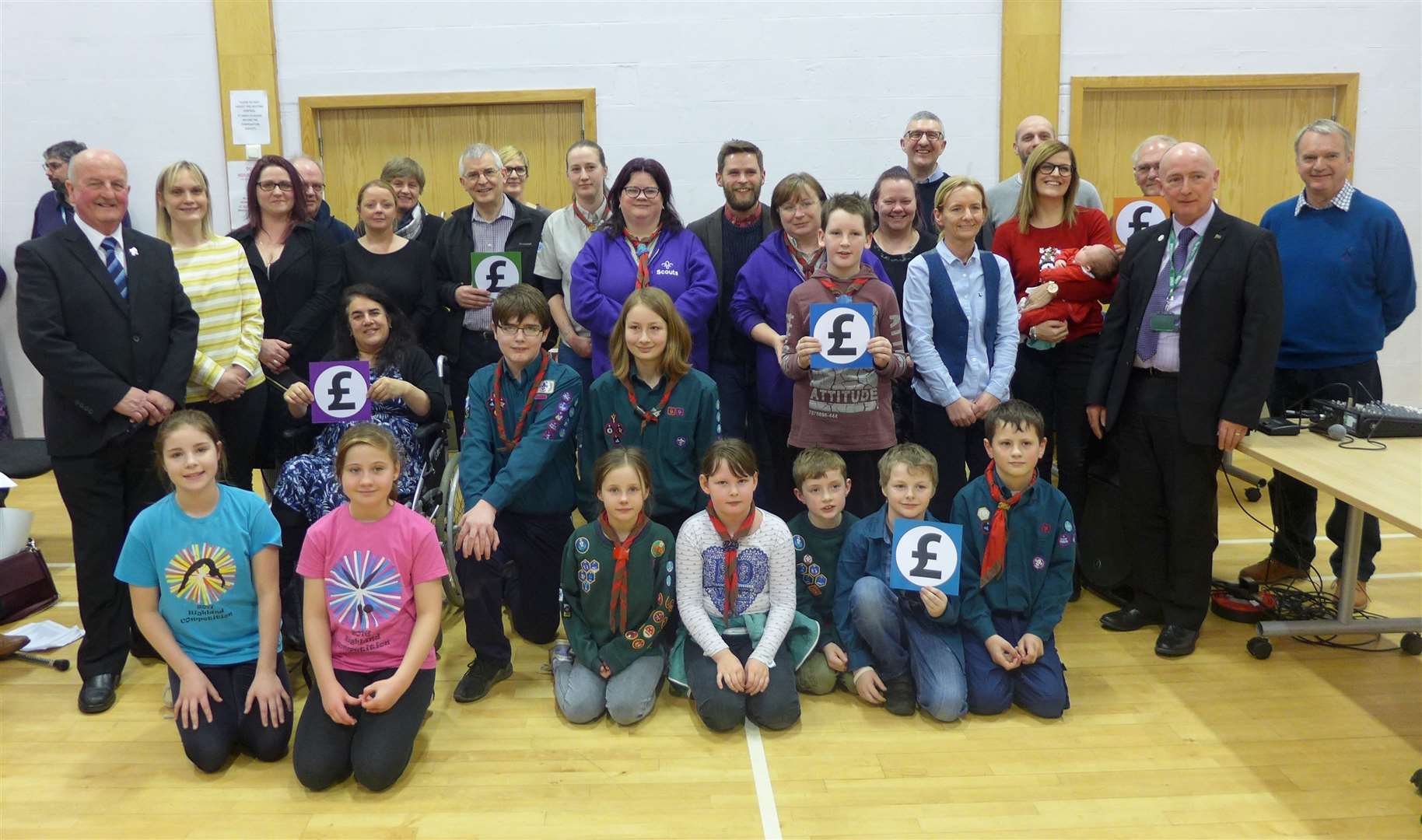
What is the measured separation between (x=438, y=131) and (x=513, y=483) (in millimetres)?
3257

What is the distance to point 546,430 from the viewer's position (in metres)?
3.10

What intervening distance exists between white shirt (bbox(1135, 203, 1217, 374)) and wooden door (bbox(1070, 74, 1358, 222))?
2.65 metres

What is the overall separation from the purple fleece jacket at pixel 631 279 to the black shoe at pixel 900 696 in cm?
133

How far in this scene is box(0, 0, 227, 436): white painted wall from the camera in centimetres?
549

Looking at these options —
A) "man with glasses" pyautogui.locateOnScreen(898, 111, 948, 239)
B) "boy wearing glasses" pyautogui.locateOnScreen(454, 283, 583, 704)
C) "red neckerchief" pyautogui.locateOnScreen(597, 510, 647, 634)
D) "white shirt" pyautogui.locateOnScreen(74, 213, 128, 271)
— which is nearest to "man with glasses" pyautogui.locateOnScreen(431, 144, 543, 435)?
"boy wearing glasses" pyautogui.locateOnScreen(454, 283, 583, 704)

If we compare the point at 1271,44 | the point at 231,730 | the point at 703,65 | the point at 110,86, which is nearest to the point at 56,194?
the point at 110,86

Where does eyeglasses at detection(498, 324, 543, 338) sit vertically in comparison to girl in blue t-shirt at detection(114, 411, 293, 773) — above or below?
above

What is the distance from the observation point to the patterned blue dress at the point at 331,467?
3.10 metres

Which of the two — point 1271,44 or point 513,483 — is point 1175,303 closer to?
point 513,483

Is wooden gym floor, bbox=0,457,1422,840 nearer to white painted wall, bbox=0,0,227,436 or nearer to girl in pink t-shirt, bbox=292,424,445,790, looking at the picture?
girl in pink t-shirt, bbox=292,424,445,790

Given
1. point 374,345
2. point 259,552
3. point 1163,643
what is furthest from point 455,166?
point 1163,643

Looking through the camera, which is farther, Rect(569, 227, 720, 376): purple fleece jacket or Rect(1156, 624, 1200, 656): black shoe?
Rect(569, 227, 720, 376): purple fleece jacket

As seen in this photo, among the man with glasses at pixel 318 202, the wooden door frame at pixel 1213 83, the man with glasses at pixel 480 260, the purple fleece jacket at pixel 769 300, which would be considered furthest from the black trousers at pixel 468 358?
the wooden door frame at pixel 1213 83

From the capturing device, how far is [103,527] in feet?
9.73
